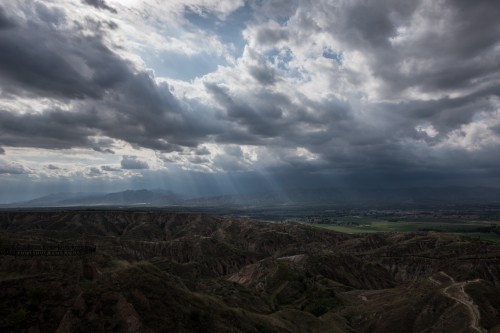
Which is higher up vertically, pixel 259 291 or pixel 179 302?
pixel 179 302

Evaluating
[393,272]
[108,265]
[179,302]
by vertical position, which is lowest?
[393,272]

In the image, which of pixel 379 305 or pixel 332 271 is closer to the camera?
pixel 379 305

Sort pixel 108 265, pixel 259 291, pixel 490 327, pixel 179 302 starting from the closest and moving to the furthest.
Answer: pixel 179 302, pixel 108 265, pixel 490 327, pixel 259 291

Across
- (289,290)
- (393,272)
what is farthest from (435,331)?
(393,272)

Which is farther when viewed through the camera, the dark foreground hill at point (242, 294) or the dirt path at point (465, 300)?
the dirt path at point (465, 300)

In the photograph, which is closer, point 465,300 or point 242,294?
point 465,300

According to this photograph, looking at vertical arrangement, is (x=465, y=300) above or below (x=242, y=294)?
above

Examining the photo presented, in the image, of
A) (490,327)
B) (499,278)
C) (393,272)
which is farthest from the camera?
(393,272)

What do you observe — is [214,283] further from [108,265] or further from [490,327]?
[490,327]

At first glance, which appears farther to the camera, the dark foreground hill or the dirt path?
the dirt path

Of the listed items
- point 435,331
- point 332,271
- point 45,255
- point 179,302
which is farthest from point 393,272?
point 45,255
